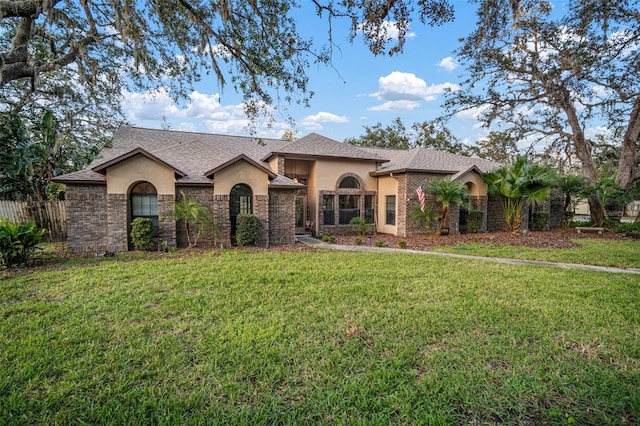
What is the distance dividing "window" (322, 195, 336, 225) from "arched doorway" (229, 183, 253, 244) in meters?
4.64

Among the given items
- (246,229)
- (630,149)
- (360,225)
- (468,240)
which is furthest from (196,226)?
(630,149)

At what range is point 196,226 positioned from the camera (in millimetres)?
11617

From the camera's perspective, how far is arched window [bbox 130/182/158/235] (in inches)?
433

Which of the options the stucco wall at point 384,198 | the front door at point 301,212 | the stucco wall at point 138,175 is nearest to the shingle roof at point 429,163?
the stucco wall at point 384,198

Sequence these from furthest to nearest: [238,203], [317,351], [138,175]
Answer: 1. [238,203]
2. [138,175]
3. [317,351]

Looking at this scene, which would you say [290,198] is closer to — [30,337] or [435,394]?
→ [30,337]

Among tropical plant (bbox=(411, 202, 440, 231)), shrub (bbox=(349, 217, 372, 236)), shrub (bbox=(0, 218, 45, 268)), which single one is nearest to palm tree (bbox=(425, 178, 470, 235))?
tropical plant (bbox=(411, 202, 440, 231))

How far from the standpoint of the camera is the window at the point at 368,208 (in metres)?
16.7

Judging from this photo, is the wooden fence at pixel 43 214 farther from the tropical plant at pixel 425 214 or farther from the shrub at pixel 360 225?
the tropical plant at pixel 425 214

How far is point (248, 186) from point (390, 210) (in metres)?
7.98

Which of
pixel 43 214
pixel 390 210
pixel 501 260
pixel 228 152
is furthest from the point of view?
pixel 390 210

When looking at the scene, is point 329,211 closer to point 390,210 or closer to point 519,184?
point 390,210

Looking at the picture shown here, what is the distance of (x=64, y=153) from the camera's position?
1638 centimetres

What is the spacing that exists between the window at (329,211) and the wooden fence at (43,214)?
38.5 feet
